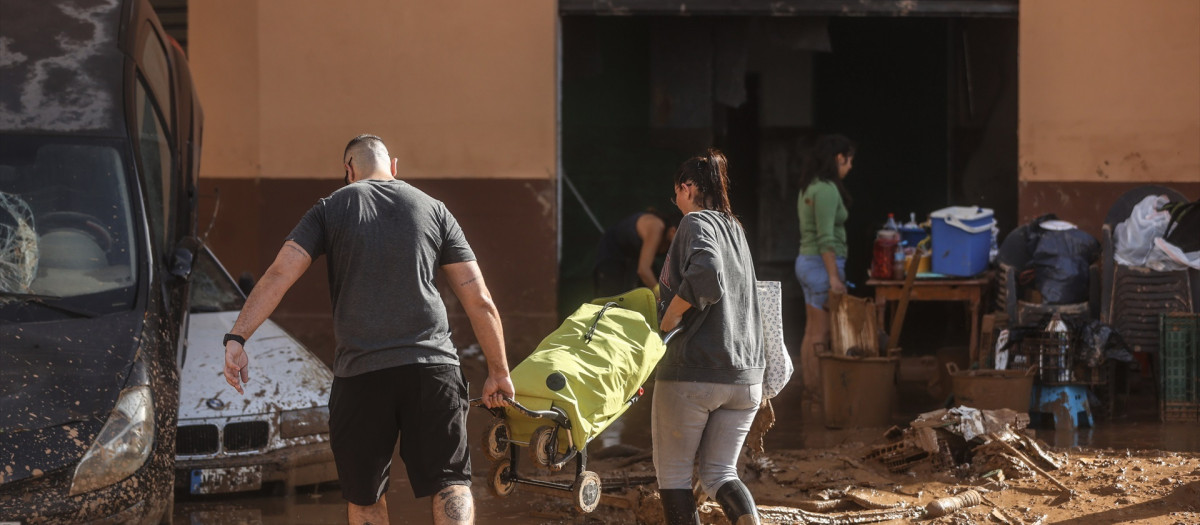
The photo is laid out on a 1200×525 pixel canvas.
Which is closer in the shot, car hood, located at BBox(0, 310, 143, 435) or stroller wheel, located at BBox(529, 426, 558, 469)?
stroller wheel, located at BBox(529, 426, 558, 469)

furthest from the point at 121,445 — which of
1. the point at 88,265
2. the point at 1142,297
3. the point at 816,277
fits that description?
the point at 1142,297

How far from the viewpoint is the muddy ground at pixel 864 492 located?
595 cm

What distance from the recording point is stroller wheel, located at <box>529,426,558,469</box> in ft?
15.2

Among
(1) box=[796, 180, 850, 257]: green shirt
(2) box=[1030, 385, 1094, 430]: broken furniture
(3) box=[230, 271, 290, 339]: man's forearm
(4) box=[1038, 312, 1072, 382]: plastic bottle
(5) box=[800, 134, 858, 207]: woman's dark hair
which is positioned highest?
(5) box=[800, 134, 858, 207]: woman's dark hair

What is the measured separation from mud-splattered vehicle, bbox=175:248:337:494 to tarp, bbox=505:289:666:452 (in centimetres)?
223

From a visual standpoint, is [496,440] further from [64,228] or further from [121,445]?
[64,228]

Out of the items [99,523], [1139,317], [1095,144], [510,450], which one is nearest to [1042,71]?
[1095,144]

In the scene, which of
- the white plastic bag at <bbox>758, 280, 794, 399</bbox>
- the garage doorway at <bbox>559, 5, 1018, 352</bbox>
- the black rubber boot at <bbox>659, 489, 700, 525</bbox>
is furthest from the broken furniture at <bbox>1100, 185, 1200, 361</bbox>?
the black rubber boot at <bbox>659, 489, 700, 525</bbox>

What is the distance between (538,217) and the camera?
11.3 m

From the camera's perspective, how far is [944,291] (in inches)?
370

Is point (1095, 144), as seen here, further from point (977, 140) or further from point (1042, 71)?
point (977, 140)

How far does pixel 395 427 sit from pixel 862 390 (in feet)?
14.6

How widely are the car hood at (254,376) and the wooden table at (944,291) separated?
4277mm

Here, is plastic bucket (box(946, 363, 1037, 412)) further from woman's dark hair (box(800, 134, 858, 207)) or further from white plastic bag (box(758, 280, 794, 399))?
white plastic bag (box(758, 280, 794, 399))
